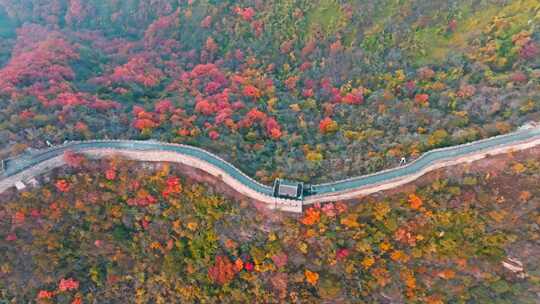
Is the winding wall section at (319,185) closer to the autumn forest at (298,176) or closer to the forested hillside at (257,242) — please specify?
the autumn forest at (298,176)

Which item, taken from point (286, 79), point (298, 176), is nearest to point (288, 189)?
point (298, 176)

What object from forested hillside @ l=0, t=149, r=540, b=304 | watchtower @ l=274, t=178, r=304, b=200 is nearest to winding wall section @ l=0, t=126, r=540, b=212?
watchtower @ l=274, t=178, r=304, b=200

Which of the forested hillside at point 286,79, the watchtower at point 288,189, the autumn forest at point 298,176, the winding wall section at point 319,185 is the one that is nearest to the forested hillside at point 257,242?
the autumn forest at point 298,176

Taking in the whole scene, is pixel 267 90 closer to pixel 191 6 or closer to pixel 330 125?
pixel 330 125

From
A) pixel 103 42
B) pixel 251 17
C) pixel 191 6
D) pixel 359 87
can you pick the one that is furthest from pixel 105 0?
pixel 359 87

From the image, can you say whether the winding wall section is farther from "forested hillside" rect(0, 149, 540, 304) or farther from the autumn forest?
"forested hillside" rect(0, 149, 540, 304)

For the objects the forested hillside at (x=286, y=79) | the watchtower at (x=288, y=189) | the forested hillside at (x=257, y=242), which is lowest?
the forested hillside at (x=257, y=242)

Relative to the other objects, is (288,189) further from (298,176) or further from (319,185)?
(319,185)
